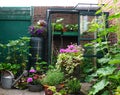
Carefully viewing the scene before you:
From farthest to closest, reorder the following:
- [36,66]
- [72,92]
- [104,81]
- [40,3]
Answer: [40,3] → [36,66] → [72,92] → [104,81]

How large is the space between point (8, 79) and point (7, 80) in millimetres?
32

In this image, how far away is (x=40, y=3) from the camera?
6.94m

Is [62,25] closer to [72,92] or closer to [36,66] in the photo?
[36,66]

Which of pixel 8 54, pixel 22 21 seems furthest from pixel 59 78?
pixel 22 21

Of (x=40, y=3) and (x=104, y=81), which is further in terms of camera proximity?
(x=40, y=3)

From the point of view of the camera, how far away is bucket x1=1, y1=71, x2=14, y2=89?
18.1 feet

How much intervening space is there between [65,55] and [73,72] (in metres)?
0.34

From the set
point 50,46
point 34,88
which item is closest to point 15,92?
point 34,88

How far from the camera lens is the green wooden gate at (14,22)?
22.2ft

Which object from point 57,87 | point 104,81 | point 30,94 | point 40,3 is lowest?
point 30,94

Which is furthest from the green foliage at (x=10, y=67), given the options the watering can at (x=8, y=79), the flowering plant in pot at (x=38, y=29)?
the flowering plant in pot at (x=38, y=29)

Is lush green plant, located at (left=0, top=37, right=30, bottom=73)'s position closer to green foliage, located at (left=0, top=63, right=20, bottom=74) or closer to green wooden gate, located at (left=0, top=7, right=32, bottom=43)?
green foliage, located at (left=0, top=63, right=20, bottom=74)

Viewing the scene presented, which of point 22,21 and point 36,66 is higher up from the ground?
point 22,21

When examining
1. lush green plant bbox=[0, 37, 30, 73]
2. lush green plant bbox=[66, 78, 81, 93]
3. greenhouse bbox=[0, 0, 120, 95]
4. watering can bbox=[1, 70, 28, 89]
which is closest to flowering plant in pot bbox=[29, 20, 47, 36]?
greenhouse bbox=[0, 0, 120, 95]
